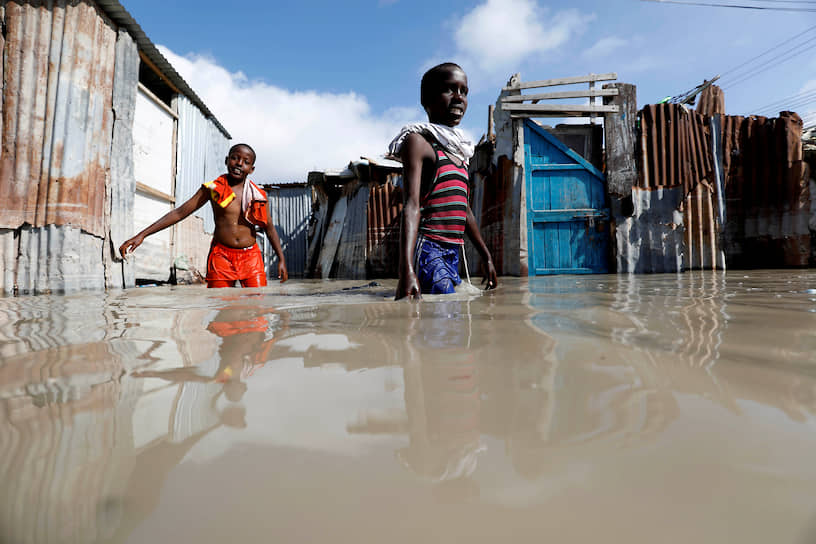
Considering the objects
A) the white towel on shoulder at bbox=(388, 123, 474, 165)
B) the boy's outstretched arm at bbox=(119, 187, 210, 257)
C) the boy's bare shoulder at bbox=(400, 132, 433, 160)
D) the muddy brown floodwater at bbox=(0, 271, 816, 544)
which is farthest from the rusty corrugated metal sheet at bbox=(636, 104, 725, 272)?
the muddy brown floodwater at bbox=(0, 271, 816, 544)

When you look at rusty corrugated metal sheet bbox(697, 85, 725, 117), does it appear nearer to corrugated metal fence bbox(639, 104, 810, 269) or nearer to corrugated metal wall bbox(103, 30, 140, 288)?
corrugated metal fence bbox(639, 104, 810, 269)

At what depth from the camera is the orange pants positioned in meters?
3.40

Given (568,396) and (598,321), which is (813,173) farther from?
(568,396)

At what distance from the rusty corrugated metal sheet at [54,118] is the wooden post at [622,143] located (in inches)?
272

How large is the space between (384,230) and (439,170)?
6.17 metres

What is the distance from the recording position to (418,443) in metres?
0.39

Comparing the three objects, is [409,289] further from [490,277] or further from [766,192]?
[766,192]

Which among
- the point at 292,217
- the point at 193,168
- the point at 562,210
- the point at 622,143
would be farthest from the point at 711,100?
the point at 193,168

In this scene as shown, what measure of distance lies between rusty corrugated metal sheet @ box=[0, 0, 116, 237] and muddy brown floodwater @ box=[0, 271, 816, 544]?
4473 mm

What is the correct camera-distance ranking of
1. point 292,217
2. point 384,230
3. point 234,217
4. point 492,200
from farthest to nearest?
point 292,217 < point 384,230 < point 492,200 < point 234,217

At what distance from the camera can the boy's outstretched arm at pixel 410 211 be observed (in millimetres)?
1780

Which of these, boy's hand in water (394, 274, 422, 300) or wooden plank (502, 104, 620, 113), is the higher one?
wooden plank (502, 104, 620, 113)

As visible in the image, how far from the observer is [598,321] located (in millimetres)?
1050

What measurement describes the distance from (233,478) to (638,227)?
6.73 m
